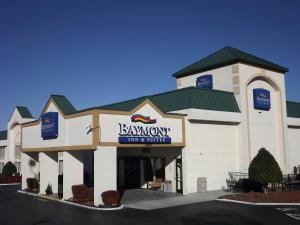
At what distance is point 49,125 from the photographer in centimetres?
3009

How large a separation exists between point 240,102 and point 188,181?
376 inches

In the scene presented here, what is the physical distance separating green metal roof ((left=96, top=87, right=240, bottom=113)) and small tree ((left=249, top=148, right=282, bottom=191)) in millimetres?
7087

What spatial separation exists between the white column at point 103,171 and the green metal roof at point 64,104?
18.9 feet

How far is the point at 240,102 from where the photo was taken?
33469 mm

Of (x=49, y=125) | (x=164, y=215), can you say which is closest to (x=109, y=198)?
(x=164, y=215)

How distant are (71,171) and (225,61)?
18183 millimetres


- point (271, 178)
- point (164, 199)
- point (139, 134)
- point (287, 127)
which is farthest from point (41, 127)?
point (287, 127)

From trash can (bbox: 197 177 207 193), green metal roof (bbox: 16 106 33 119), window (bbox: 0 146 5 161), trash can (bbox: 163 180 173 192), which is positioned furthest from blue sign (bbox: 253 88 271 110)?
window (bbox: 0 146 5 161)

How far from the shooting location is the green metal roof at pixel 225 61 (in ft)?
114

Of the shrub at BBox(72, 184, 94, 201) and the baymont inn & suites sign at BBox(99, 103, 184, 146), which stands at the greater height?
the baymont inn & suites sign at BBox(99, 103, 184, 146)

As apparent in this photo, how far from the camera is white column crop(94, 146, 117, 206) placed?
23.5m

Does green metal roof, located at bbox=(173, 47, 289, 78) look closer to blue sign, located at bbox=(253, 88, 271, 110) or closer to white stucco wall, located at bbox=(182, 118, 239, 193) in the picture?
blue sign, located at bbox=(253, 88, 271, 110)

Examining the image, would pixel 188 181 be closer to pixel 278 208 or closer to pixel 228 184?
pixel 228 184

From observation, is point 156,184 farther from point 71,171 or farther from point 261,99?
point 261,99
